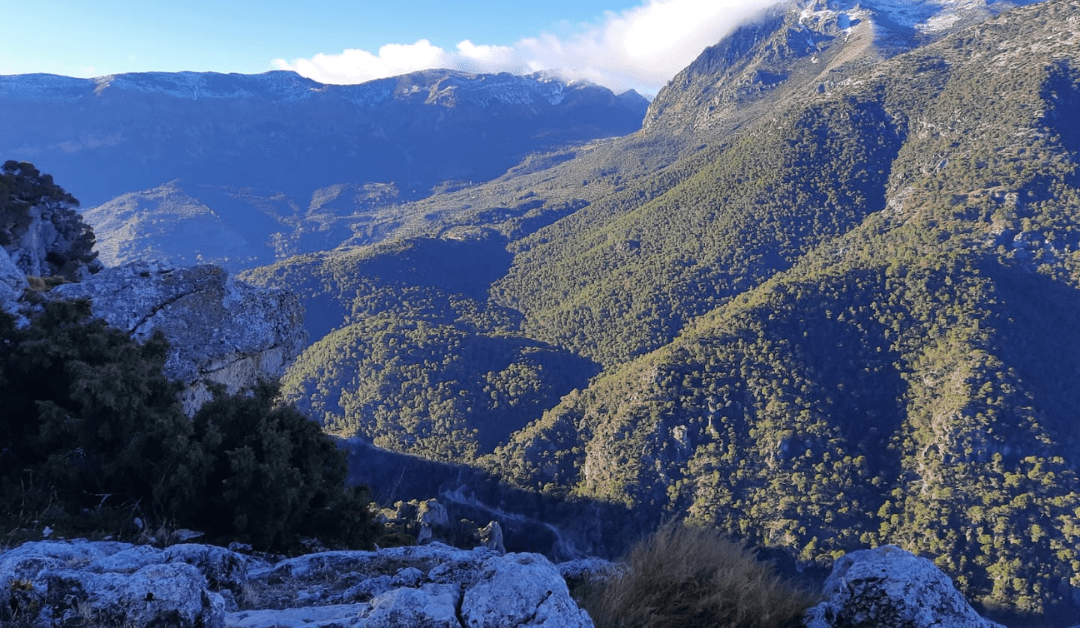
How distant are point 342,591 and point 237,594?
1.09m

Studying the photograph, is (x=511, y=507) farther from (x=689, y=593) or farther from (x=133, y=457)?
(x=689, y=593)

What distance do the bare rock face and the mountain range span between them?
→ 41.8 m

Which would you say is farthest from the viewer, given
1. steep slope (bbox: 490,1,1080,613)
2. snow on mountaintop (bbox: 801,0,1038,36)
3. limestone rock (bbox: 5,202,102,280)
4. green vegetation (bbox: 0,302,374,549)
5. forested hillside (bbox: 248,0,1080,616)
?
snow on mountaintop (bbox: 801,0,1038,36)

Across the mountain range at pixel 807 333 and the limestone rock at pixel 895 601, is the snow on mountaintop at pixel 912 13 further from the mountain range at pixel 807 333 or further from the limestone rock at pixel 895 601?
the limestone rock at pixel 895 601

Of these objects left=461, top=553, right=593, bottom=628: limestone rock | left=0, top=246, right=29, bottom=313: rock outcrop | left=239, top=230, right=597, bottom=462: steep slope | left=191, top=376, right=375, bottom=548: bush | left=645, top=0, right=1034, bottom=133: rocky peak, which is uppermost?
left=645, top=0, right=1034, bottom=133: rocky peak

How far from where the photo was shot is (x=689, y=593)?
20.9 feet

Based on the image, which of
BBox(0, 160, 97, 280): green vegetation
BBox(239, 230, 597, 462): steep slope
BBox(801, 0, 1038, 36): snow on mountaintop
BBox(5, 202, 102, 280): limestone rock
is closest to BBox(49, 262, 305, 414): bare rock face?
BBox(5, 202, 102, 280): limestone rock

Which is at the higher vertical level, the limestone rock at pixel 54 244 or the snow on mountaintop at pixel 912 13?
the snow on mountaintop at pixel 912 13

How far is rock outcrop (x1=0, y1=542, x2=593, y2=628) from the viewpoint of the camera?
482 cm

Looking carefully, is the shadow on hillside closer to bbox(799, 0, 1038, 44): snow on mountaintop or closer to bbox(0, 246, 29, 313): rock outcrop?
bbox(0, 246, 29, 313): rock outcrop

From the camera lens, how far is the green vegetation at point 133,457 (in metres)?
8.21

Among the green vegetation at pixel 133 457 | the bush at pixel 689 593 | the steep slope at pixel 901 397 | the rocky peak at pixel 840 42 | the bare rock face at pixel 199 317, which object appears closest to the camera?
the bush at pixel 689 593

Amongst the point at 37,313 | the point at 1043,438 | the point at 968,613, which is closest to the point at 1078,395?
the point at 1043,438

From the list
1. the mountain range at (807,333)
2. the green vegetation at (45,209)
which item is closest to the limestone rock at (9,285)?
the green vegetation at (45,209)
